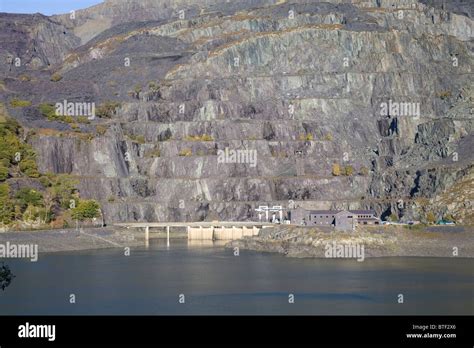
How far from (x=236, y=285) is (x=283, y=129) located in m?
80.4

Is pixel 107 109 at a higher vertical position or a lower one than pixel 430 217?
higher

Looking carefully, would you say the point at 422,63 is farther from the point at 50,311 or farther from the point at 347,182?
the point at 50,311

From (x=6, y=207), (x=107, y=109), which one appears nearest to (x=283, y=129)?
(x=107, y=109)

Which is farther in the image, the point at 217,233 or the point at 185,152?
the point at 185,152

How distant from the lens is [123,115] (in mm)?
182625

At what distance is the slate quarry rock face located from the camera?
159 meters

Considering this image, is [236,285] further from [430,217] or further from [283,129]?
[283,129]

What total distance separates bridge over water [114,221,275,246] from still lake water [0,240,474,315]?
2909 cm

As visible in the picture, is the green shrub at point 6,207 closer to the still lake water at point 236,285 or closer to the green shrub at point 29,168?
the green shrub at point 29,168

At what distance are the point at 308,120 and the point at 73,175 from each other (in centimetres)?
3630

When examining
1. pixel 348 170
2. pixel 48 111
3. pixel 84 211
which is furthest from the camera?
pixel 48 111

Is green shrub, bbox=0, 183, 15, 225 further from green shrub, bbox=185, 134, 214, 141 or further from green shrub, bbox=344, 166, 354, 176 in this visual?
green shrub, bbox=344, 166, 354, 176

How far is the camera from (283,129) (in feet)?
566

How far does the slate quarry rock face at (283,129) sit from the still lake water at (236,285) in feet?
102
